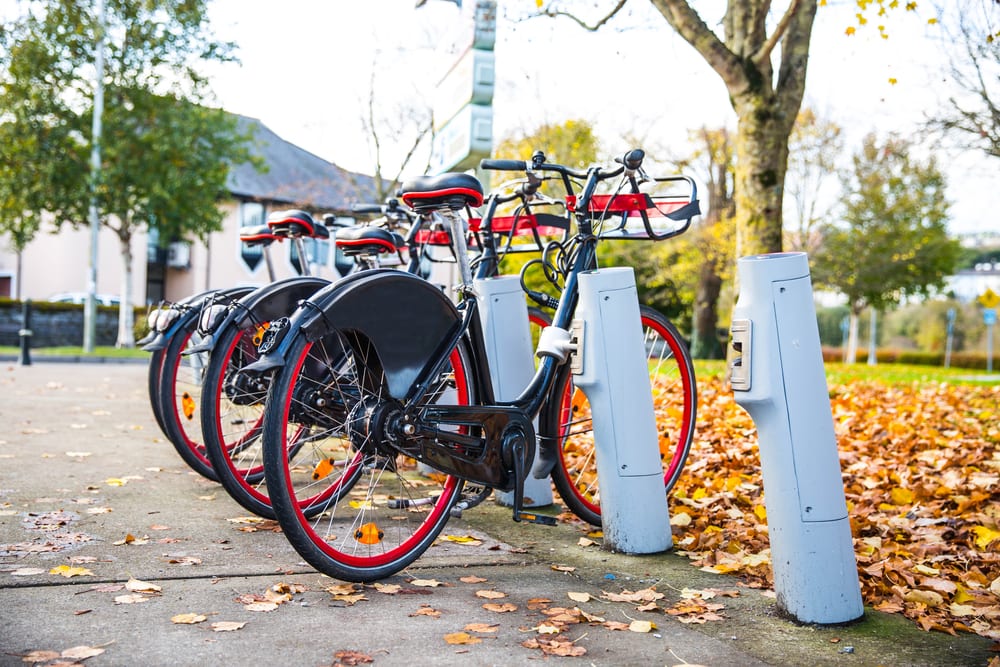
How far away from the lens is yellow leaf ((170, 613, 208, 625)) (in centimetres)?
257

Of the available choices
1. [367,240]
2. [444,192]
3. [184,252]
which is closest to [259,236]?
[367,240]

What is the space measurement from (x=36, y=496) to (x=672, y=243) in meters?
28.9

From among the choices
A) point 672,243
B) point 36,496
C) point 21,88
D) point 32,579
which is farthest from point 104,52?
point 32,579

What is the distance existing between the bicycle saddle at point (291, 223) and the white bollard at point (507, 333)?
3.38 ft

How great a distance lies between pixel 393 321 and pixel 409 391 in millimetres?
248

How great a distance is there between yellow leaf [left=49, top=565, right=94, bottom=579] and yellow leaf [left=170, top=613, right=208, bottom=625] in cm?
57

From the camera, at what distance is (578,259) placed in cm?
386

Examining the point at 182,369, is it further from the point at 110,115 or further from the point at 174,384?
the point at 110,115

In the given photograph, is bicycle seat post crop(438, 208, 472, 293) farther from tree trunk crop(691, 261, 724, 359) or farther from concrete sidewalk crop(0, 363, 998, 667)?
tree trunk crop(691, 261, 724, 359)

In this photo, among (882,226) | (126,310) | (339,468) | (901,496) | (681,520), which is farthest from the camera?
(882,226)

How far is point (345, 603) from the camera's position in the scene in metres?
2.87

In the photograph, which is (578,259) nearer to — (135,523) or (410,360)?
(410,360)

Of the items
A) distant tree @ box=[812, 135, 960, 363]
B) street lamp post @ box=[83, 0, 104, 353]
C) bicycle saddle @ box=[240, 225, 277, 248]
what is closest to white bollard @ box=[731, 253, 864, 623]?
bicycle saddle @ box=[240, 225, 277, 248]

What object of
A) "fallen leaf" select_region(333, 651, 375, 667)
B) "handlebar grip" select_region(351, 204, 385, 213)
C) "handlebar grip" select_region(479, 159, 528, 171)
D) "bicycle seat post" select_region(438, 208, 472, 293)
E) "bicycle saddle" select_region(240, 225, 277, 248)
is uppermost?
"handlebar grip" select_region(479, 159, 528, 171)
